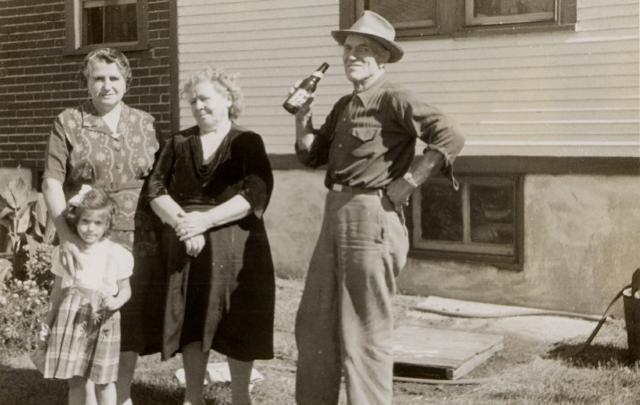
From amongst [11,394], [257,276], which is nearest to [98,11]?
[11,394]

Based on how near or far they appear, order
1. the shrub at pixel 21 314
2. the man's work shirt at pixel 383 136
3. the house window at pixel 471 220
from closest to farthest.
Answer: the man's work shirt at pixel 383 136
the shrub at pixel 21 314
the house window at pixel 471 220

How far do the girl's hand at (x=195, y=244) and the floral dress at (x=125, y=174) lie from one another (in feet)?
0.92

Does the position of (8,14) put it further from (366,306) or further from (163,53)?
(366,306)

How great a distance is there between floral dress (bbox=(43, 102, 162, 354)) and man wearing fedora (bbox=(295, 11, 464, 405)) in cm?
79

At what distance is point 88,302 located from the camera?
410cm

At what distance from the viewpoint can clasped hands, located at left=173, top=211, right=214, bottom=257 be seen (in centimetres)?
417

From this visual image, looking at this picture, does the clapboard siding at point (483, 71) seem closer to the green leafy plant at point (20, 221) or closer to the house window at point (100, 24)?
the house window at point (100, 24)

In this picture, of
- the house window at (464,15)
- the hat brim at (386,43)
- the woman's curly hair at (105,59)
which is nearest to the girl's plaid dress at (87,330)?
the woman's curly hair at (105,59)

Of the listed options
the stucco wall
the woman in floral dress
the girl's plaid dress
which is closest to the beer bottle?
the woman in floral dress

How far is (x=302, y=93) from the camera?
14.1ft

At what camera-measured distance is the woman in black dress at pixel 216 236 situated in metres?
4.26

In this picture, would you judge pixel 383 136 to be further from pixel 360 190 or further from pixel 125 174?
pixel 125 174

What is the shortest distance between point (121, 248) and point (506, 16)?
487cm

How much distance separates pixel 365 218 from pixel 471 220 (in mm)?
4436
